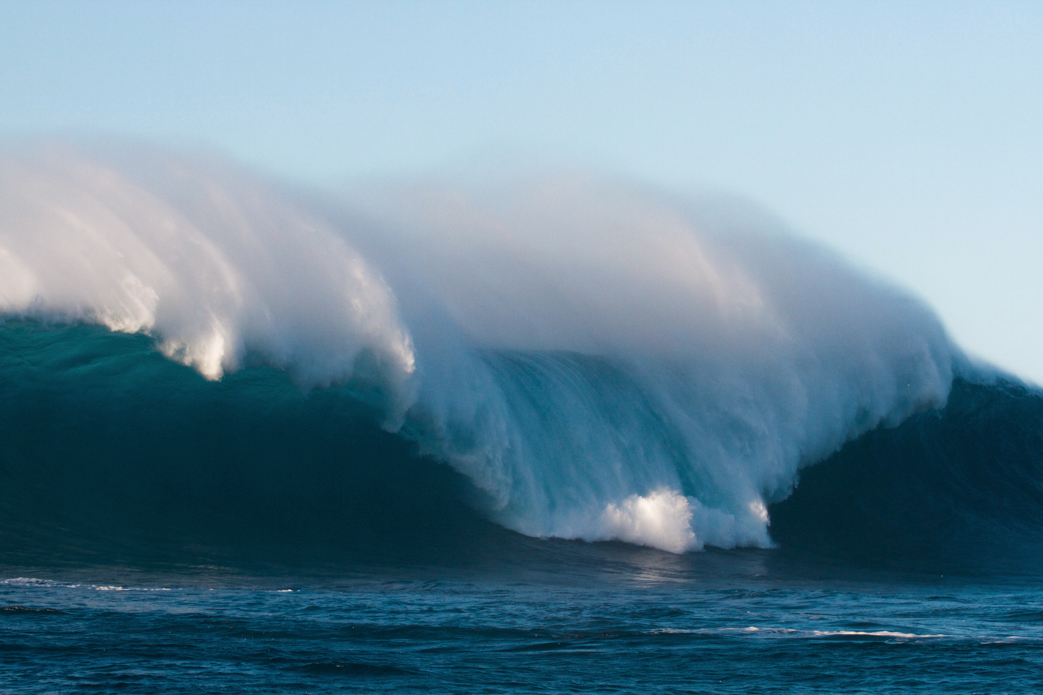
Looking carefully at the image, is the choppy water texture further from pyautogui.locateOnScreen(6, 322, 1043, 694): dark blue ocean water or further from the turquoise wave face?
the turquoise wave face

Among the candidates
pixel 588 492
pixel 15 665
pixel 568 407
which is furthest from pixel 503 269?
pixel 15 665

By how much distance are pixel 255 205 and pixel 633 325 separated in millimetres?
6093

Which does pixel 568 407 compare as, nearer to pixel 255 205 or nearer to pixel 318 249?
pixel 318 249

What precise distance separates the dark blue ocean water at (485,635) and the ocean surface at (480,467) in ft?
0.13

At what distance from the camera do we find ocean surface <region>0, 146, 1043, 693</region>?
6.95 m

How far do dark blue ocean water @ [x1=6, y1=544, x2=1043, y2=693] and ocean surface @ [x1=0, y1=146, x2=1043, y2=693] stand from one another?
4cm

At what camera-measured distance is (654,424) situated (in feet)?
46.7

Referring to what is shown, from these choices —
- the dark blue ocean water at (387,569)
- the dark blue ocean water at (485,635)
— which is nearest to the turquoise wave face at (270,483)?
the dark blue ocean water at (387,569)

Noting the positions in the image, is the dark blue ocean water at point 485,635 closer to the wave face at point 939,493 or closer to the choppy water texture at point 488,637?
the choppy water texture at point 488,637

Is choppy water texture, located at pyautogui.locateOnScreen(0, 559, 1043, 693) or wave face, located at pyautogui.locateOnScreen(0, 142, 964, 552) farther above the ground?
wave face, located at pyautogui.locateOnScreen(0, 142, 964, 552)

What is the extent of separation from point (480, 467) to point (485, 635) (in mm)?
5104

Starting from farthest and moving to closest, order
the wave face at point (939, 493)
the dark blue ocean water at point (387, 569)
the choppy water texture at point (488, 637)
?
the wave face at point (939, 493)
the dark blue ocean water at point (387, 569)
the choppy water texture at point (488, 637)

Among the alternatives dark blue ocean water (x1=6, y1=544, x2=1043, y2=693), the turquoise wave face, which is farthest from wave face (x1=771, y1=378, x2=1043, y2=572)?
dark blue ocean water (x1=6, y1=544, x2=1043, y2=693)

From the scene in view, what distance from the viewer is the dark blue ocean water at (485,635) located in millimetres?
6129
